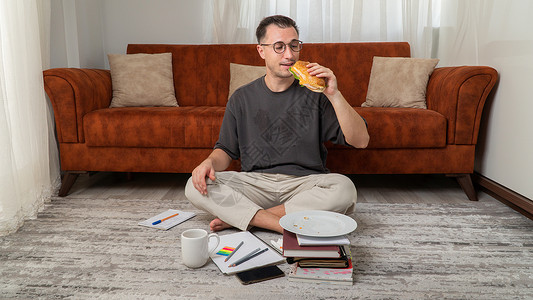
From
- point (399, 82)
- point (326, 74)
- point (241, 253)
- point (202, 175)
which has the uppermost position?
point (326, 74)

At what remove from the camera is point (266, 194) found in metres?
1.94

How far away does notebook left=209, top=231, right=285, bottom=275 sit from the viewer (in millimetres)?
1488

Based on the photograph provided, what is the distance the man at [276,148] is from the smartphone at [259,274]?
1.02 feet

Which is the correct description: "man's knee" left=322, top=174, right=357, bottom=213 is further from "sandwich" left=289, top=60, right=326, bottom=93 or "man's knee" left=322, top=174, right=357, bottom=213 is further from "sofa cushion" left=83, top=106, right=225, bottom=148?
"sofa cushion" left=83, top=106, right=225, bottom=148

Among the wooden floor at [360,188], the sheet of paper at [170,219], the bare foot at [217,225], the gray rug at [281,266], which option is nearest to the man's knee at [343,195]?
the gray rug at [281,266]

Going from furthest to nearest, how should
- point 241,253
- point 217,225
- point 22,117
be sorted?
1. point 22,117
2. point 217,225
3. point 241,253

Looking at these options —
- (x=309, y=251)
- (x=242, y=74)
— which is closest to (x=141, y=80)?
(x=242, y=74)

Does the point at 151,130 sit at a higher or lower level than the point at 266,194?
higher

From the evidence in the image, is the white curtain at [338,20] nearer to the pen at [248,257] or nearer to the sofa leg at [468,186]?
the sofa leg at [468,186]

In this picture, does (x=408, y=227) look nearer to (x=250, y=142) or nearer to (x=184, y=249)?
(x=250, y=142)

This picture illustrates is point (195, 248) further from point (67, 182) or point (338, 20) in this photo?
point (338, 20)

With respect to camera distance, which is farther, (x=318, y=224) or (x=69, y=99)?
(x=69, y=99)

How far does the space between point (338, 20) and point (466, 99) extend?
1391mm

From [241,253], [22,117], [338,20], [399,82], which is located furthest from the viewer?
[338,20]
